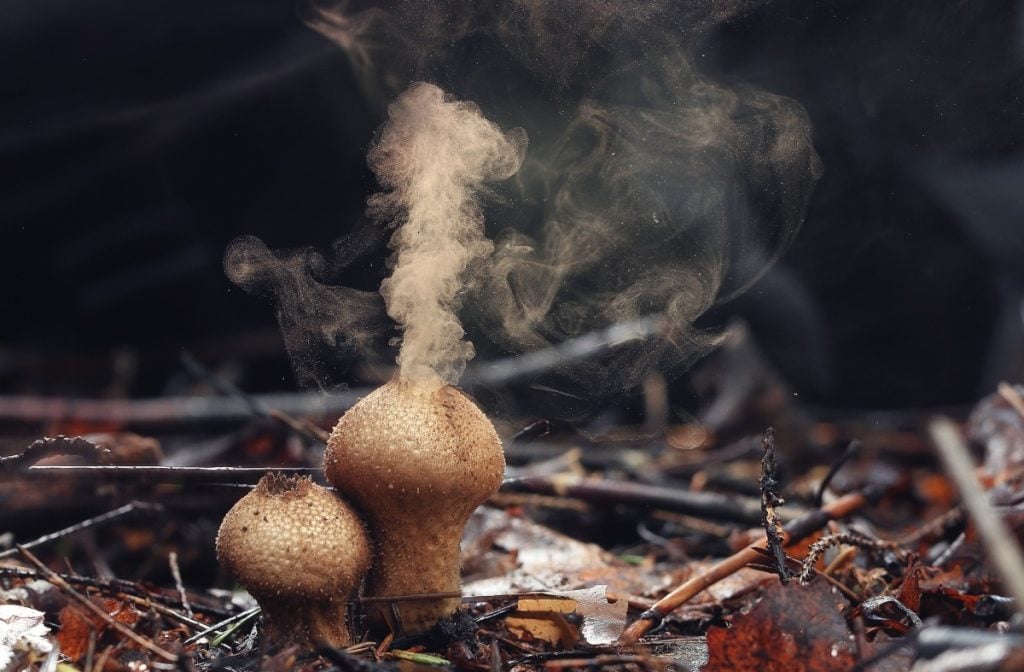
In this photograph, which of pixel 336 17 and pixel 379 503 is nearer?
pixel 379 503

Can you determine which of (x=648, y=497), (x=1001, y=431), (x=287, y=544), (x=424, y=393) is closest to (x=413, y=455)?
(x=424, y=393)

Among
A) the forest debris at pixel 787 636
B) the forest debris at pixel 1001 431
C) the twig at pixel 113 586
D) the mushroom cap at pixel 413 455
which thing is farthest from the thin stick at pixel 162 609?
the forest debris at pixel 1001 431

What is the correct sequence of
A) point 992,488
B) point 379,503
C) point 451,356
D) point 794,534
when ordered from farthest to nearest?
1. point 992,488
2. point 794,534
3. point 451,356
4. point 379,503

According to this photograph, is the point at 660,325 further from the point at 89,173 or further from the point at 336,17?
the point at 89,173

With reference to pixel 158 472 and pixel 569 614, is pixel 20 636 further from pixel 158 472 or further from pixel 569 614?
pixel 569 614

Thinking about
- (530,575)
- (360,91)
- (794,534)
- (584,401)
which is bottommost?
(530,575)

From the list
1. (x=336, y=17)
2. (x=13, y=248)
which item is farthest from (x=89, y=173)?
(x=336, y=17)

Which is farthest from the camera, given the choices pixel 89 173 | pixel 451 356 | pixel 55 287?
pixel 55 287
